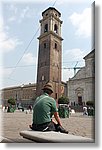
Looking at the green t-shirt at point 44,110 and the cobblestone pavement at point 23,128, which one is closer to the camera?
the green t-shirt at point 44,110

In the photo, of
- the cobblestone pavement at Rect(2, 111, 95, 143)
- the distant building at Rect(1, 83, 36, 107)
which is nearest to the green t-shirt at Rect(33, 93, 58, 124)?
the cobblestone pavement at Rect(2, 111, 95, 143)

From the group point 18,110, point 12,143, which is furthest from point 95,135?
point 18,110

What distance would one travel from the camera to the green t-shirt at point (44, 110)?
2.07m

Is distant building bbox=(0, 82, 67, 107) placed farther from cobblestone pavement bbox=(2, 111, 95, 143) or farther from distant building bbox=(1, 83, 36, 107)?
cobblestone pavement bbox=(2, 111, 95, 143)

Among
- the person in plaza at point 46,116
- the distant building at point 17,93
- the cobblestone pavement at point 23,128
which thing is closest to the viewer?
the person in plaza at point 46,116

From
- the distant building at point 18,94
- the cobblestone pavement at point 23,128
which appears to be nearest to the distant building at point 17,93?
the distant building at point 18,94

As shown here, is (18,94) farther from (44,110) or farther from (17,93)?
(44,110)

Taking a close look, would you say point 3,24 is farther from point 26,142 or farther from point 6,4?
point 26,142

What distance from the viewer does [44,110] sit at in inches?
81.8

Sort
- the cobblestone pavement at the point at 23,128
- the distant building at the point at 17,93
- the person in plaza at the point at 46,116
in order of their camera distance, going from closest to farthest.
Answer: the person in plaza at the point at 46,116
the cobblestone pavement at the point at 23,128
the distant building at the point at 17,93

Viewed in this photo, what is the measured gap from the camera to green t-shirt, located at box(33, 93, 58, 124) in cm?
207

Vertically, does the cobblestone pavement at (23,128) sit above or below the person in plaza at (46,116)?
below

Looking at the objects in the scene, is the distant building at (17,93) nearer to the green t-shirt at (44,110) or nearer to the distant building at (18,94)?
the distant building at (18,94)

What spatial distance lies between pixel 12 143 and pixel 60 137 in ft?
1.75
